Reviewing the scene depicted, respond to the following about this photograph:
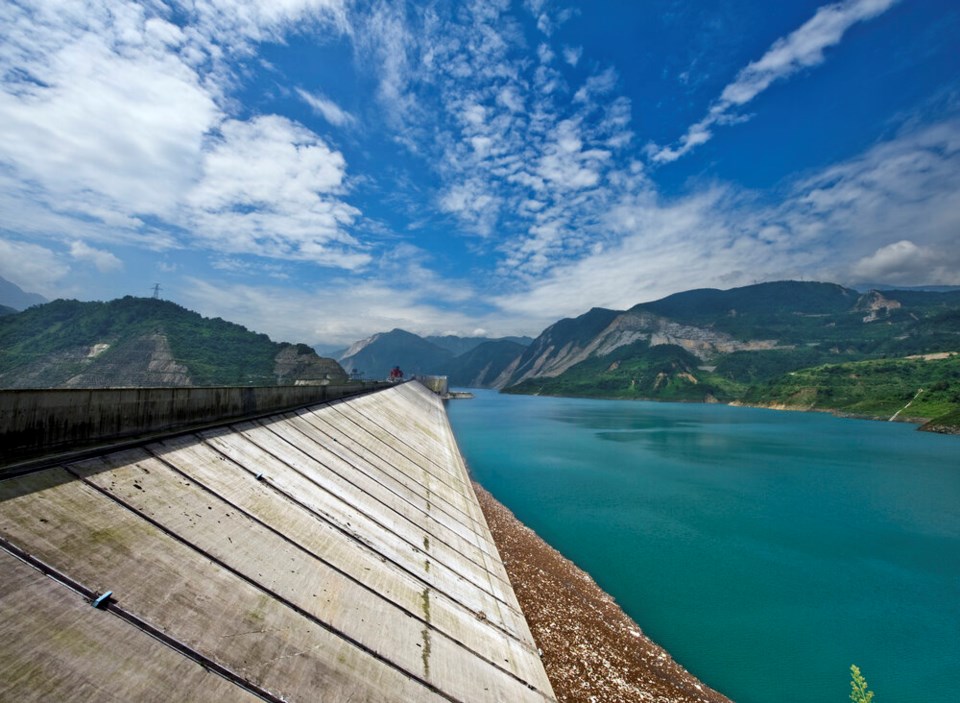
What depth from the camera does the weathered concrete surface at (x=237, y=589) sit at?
419 centimetres

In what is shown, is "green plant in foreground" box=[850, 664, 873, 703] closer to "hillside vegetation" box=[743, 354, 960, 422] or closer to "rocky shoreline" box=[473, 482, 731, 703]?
"rocky shoreline" box=[473, 482, 731, 703]

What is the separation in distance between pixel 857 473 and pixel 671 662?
37633 mm

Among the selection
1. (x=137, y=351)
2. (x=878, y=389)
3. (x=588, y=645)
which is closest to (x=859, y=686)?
(x=588, y=645)

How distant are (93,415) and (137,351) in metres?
95.0

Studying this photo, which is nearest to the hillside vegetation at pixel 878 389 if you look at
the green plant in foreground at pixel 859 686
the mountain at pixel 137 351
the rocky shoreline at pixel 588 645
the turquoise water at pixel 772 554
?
the turquoise water at pixel 772 554

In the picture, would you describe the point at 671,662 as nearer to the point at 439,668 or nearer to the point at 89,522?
the point at 439,668

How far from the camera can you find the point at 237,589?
5.87 meters

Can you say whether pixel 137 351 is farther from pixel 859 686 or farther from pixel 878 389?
pixel 878 389

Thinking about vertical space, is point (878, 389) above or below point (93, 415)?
A: below

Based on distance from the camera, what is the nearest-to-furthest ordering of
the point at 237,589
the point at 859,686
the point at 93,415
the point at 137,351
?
the point at 859,686
the point at 237,589
the point at 93,415
the point at 137,351

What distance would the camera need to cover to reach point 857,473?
37.3 m

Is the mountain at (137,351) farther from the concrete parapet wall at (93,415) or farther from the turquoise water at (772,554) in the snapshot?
the concrete parapet wall at (93,415)

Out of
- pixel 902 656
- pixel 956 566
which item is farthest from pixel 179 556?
pixel 956 566

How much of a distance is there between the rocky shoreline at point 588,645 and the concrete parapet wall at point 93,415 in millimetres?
10170
